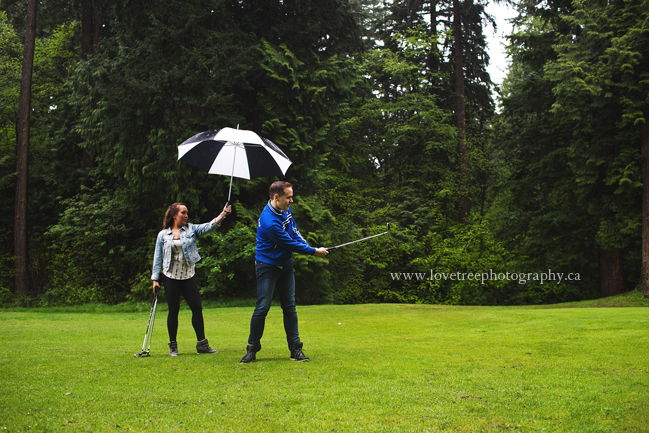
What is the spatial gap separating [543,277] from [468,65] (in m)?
13.6

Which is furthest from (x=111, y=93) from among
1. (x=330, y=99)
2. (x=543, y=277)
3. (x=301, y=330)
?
(x=543, y=277)

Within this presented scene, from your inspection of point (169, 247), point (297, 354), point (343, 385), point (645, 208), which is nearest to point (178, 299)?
point (169, 247)

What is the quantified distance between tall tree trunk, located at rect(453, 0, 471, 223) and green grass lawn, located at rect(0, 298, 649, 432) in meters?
18.7

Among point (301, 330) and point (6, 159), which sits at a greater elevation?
point (6, 159)

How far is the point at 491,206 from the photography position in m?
27.5

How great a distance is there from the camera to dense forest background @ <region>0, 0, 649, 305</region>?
17438 millimetres

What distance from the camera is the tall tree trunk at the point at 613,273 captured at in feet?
61.1

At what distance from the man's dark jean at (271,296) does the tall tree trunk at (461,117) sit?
21.6 metres

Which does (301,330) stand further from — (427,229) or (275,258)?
(427,229)

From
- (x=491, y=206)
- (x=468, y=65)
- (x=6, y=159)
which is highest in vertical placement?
(x=468, y=65)

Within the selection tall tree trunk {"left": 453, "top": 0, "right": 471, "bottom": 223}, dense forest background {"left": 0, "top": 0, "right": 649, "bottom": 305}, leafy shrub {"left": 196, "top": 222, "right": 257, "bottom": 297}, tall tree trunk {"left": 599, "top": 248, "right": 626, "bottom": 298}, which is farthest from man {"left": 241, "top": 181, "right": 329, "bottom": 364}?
tall tree trunk {"left": 453, "top": 0, "right": 471, "bottom": 223}

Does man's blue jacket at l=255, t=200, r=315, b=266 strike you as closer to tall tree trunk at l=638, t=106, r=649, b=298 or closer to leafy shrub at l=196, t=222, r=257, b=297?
leafy shrub at l=196, t=222, r=257, b=297

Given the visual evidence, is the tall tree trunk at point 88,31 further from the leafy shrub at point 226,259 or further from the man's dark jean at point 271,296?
the man's dark jean at point 271,296

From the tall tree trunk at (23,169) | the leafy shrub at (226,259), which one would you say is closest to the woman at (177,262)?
the leafy shrub at (226,259)
